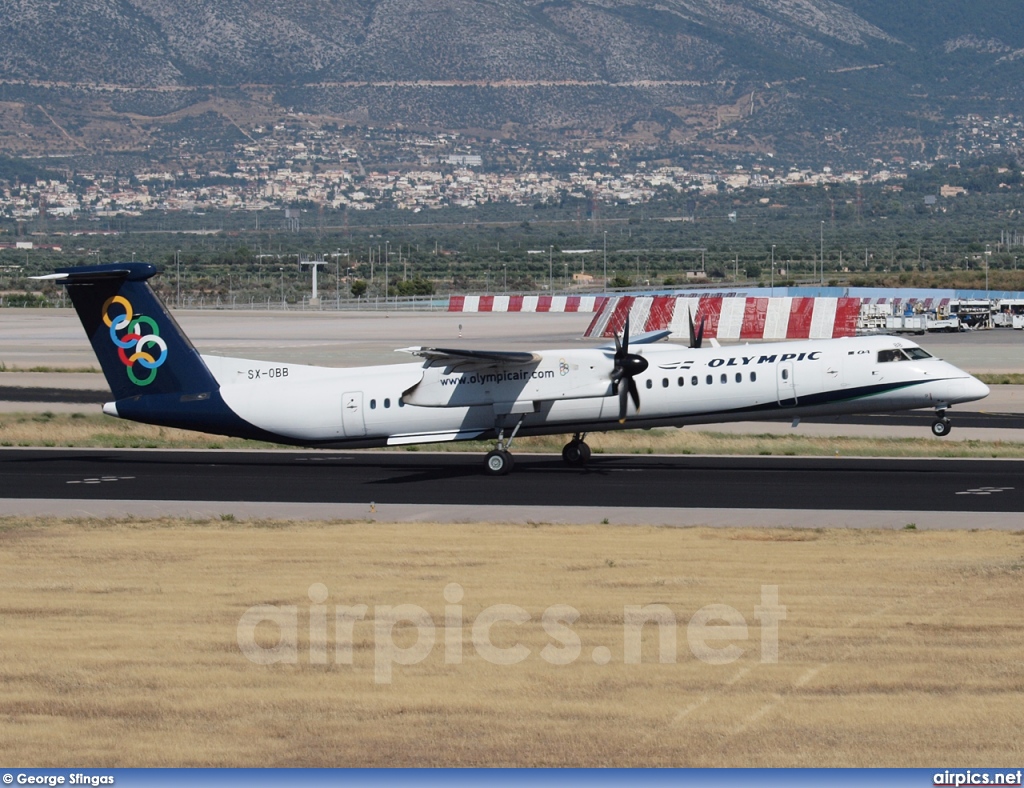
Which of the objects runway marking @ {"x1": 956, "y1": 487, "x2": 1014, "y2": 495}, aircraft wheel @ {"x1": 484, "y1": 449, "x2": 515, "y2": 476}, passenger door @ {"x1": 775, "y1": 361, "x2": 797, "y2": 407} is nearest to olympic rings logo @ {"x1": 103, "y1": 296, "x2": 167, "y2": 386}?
aircraft wheel @ {"x1": 484, "y1": 449, "x2": 515, "y2": 476}

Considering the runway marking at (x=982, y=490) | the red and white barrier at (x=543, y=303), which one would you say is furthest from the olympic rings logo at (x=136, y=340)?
the red and white barrier at (x=543, y=303)

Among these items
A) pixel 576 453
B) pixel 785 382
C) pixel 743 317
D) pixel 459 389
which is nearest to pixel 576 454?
pixel 576 453

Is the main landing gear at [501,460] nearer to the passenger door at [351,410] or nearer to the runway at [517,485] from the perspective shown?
the runway at [517,485]

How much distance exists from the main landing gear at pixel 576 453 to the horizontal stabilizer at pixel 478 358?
123 inches

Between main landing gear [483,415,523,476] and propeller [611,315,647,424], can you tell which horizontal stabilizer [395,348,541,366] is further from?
propeller [611,315,647,424]

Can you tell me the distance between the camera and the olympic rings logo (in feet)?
118

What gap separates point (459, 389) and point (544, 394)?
206 centimetres

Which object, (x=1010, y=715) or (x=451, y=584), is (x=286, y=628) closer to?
(x=451, y=584)

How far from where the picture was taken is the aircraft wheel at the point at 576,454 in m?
38.0

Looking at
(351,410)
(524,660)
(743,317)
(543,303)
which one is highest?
(524,660)

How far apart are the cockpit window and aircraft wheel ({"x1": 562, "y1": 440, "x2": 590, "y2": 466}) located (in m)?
7.67

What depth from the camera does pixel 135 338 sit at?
36.0m

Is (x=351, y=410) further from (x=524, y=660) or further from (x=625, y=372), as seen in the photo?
(x=524, y=660)

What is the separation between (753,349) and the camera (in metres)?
36.9
